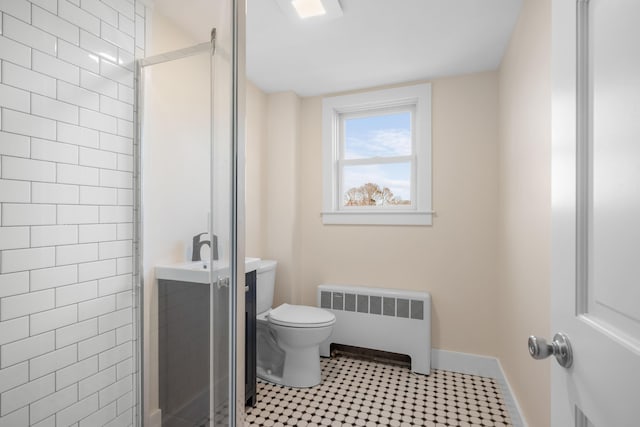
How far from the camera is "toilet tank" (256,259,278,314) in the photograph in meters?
2.30

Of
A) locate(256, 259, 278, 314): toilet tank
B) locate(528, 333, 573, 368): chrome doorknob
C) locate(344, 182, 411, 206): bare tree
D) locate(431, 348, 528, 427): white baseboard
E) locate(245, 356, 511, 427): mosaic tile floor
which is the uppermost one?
locate(344, 182, 411, 206): bare tree

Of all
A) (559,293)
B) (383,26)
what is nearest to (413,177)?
(383,26)

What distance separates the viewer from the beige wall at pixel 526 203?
1261 mm

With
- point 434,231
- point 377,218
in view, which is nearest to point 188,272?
point 377,218

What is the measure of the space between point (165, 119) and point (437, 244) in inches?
81.3

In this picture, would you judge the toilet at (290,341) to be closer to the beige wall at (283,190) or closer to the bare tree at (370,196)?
the beige wall at (283,190)

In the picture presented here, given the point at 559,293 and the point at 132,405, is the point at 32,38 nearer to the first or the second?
the point at 132,405

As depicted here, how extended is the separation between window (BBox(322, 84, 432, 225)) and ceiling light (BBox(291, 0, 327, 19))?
1.04 meters

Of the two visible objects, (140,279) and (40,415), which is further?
(140,279)

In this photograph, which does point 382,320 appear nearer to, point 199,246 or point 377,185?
point 377,185

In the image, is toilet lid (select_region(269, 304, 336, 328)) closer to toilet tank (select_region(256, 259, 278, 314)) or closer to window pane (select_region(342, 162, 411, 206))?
toilet tank (select_region(256, 259, 278, 314))

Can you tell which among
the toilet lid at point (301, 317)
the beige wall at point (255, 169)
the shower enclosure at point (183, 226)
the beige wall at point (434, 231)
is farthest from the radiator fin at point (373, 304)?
the shower enclosure at point (183, 226)

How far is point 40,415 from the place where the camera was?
0.78m

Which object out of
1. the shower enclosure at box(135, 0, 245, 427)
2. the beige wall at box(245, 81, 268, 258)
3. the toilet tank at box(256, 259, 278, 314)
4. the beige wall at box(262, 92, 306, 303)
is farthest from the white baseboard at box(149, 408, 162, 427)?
the beige wall at box(262, 92, 306, 303)
